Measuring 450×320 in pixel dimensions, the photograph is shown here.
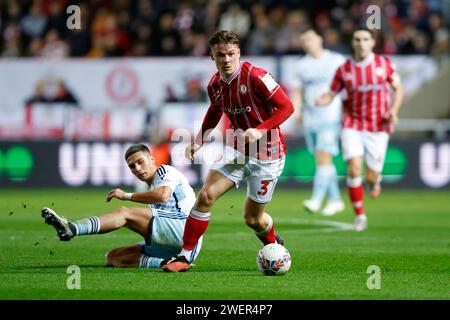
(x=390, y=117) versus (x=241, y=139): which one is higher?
(x=241, y=139)

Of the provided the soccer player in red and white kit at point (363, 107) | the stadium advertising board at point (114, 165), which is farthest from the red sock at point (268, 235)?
the stadium advertising board at point (114, 165)

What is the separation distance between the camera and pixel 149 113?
1927 cm

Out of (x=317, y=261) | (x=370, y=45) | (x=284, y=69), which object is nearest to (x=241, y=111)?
(x=317, y=261)

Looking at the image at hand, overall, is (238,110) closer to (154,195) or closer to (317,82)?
(154,195)

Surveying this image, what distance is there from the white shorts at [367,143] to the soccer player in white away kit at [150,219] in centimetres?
410

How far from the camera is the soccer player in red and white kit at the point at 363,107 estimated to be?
478 inches

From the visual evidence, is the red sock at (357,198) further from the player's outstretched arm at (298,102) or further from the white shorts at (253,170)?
the white shorts at (253,170)

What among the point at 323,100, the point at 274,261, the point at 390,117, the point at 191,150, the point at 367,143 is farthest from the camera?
the point at 367,143

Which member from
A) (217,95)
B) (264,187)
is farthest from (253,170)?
(217,95)

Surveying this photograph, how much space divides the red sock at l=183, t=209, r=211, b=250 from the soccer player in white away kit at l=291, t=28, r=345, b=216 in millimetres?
6066

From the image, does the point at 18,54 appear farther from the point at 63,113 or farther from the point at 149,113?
the point at 149,113

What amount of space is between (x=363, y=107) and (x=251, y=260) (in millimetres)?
3723

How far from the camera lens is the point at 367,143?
1230cm
